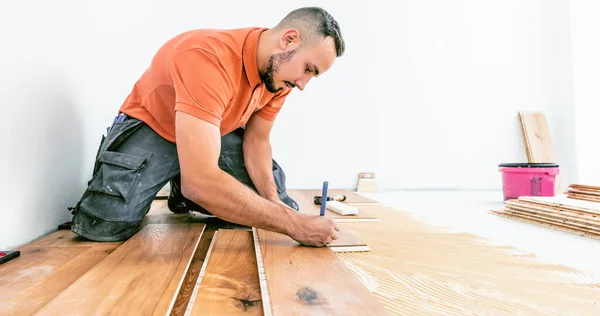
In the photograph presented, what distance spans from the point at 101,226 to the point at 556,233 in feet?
8.69

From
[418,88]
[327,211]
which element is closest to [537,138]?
[418,88]

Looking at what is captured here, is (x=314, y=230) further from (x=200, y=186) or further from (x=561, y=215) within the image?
(x=561, y=215)

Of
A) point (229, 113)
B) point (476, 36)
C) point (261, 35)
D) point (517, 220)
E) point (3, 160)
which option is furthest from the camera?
point (476, 36)

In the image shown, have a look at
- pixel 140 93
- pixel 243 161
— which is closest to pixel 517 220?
pixel 243 161

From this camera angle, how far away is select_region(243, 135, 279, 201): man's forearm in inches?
88.1

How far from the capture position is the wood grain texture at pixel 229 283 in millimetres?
1036

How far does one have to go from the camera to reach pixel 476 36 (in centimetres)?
472

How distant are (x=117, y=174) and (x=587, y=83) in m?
5.36

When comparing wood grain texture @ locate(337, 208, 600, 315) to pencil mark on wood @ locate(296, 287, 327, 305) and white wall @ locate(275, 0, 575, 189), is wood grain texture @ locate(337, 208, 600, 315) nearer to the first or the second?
pencil mark on wood @ locate(296, 287, 327, 305)

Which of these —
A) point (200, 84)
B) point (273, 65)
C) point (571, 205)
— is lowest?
point (571, 205)

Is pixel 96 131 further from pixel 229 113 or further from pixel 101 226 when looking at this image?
pixel 229 113

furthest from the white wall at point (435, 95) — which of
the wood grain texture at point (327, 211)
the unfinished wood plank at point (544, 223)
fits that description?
the unfinished wood plank at point (544, 223)

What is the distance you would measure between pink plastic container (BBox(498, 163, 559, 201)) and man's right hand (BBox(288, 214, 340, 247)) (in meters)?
2.61

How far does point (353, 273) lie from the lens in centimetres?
139
